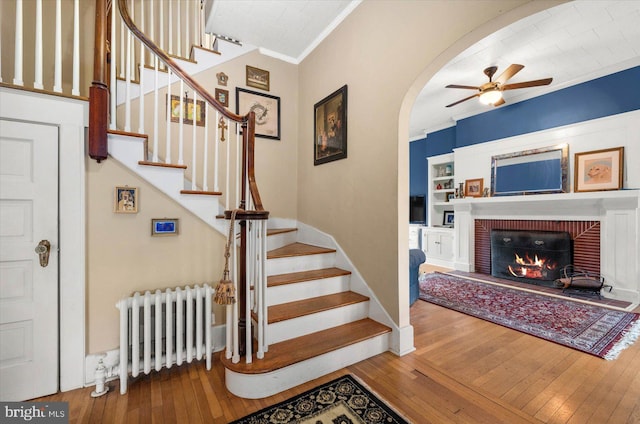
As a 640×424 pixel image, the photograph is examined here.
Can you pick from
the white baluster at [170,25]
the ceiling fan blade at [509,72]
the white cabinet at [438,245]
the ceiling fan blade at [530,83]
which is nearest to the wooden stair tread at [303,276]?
the white baluster at [170,25]

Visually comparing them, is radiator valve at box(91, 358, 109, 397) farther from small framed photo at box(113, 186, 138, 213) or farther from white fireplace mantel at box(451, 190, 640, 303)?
white fireplace mantel at box(451, 190, 640, 303)

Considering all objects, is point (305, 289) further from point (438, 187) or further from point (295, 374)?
point (438, 187)

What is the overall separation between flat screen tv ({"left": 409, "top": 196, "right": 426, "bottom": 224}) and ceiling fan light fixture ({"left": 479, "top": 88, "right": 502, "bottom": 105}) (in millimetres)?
3081

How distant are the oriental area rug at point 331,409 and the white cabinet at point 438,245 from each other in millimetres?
4666

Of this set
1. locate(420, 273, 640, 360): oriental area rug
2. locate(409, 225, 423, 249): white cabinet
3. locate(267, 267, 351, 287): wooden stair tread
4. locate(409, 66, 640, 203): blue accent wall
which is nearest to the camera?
locate(267, 267, 351, 287): wooden stair tread

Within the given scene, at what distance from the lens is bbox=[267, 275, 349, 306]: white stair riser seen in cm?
226

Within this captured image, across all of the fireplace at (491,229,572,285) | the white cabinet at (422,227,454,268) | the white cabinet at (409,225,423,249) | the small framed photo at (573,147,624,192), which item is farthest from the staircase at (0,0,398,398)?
the white cabinet at (409,225,423,249)

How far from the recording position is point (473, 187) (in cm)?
521

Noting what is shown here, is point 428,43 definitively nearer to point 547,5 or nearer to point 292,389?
point 547,5

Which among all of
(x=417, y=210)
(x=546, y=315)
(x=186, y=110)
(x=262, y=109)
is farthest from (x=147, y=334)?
(x=417, y=210)

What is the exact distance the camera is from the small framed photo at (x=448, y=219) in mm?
6067

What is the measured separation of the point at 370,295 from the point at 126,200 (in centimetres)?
220

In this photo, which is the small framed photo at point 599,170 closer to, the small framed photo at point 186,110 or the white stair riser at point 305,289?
the white stair riser at point 305,289

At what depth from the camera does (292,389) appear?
1742 mm
